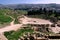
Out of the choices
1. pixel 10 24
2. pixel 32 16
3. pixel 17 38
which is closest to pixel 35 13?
pixel 32 16

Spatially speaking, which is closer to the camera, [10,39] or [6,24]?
[10,39]

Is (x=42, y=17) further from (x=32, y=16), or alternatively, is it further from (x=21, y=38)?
(x=21, y=38)

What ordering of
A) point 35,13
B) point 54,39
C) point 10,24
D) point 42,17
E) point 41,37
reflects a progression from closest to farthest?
point 54,39 < point 41,37 < point 10,24 < point 42,17 < point 35,13

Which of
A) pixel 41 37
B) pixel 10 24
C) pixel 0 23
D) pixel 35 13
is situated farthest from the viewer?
pixel 35 13

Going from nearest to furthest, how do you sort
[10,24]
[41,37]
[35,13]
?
[41,37] → [10,24] → [35,13]

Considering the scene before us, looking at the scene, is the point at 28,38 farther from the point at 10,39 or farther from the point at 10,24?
the point at 10,24

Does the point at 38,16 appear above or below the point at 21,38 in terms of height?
below

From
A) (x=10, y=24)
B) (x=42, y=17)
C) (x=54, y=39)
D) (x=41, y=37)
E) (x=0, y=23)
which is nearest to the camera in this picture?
(x=54, y=39)

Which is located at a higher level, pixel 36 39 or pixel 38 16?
pixel 36 39

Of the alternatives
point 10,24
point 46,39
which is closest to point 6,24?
point 10,24
